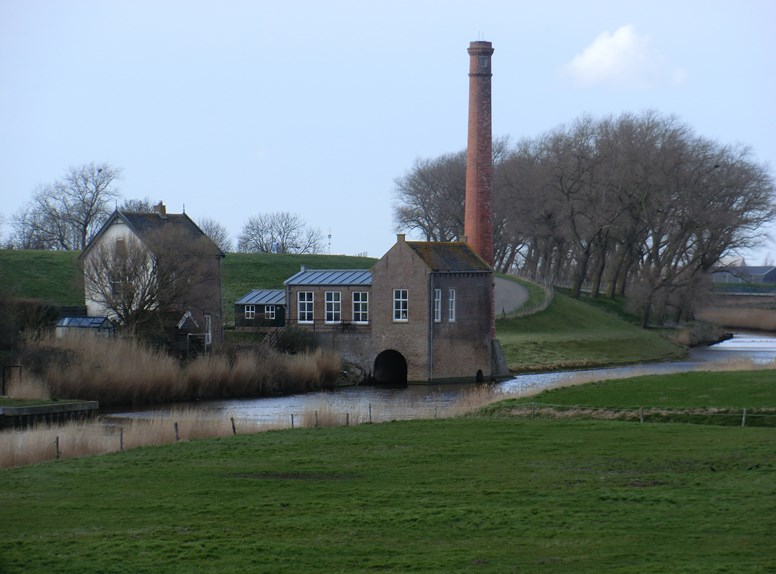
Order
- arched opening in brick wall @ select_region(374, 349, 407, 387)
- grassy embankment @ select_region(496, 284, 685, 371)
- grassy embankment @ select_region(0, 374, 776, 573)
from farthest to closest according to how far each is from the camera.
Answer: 1. grassy embankment @ select_region(496, 284, 685, 371)
2. arched opening in brick wall @ select_region(374, 349, 407, 387)
3. grassy embankment @ select_region(0, 374, 776, 573)

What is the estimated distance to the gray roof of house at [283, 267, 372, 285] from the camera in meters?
51.4

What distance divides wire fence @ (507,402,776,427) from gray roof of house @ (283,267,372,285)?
22.2m

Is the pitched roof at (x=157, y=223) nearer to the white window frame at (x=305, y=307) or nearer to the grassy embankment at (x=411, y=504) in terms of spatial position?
the white window frame at (x=305, y=307)

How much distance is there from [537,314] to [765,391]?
39.9 metres

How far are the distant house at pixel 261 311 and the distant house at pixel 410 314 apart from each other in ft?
10.7

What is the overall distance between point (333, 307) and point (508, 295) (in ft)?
81.8

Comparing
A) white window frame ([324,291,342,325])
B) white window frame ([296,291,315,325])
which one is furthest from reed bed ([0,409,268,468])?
white window frame ([296,291,315,325])

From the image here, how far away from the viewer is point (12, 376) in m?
35.4

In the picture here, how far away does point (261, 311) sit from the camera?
57.0 m

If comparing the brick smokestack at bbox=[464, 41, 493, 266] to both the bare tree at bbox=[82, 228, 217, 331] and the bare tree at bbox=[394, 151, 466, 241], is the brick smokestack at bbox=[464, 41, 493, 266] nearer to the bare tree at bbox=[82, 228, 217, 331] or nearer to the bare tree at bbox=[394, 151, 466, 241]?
the bare tree at bbox=[82, 228, 217, 331]

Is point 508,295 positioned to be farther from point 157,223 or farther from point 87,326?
point 87,326

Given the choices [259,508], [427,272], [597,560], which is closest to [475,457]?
[259,508]

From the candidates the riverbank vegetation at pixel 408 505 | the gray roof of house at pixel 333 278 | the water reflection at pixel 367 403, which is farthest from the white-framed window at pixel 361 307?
the riverbank vegetation at pixel 408 505

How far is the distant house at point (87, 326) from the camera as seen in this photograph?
44.9m
